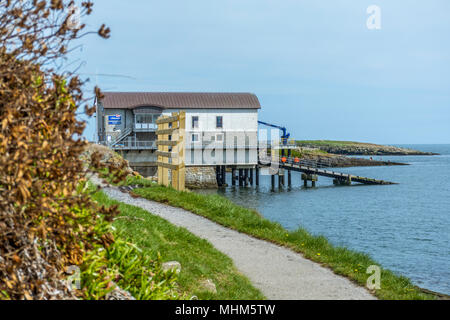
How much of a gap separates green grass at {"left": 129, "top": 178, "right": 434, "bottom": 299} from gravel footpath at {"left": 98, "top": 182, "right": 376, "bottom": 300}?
0.78 feet

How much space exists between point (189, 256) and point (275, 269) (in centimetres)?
157

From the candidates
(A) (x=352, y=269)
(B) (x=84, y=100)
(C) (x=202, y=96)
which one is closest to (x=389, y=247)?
(A) (x=352, y=269)

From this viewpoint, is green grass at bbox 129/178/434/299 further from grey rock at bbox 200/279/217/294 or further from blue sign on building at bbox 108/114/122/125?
blue sign on building at bbox 108/114/122/125

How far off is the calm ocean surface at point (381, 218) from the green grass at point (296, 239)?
692 cm

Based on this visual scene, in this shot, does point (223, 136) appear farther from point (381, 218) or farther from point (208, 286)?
point (208, 286)

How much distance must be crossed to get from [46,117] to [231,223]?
8.62 m

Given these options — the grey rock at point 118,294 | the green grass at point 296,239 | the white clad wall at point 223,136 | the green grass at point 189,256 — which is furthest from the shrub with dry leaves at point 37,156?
the white clad wall at point 223,136

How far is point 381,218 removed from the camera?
125ft

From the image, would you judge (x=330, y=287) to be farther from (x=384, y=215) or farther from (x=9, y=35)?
(x=384, y=215)

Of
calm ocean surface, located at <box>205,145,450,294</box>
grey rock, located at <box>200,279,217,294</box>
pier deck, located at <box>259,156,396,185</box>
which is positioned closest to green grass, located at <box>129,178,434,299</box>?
grey rock, located at <box>200,279,217,294</box>

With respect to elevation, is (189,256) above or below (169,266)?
below

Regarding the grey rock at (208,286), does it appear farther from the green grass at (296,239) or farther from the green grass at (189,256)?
the green grass at (296,239)

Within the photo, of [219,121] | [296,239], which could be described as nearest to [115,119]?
[219,121]

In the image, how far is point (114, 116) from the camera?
204 feet
